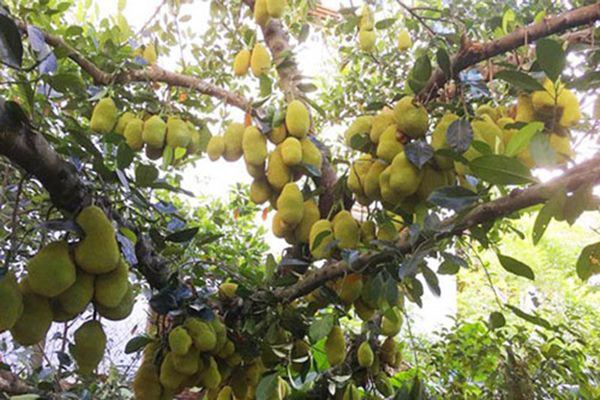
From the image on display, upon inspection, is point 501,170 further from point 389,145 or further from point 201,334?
point 201,334

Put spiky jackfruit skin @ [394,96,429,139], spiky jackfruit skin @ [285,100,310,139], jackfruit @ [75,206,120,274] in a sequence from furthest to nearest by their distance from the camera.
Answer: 1. spiky jackfruit skin @ [285,100,310,139]
2. spiky jackfruit skin @ [394,96,429,139]
3. jackfruit @ [75,206,120,274]

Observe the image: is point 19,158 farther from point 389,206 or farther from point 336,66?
point 336,66

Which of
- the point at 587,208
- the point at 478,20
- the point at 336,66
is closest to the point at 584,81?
the point at 587,208

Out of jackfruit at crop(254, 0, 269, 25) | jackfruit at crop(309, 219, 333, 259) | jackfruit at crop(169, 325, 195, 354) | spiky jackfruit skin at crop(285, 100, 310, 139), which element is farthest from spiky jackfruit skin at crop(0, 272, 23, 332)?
jackfruit at crop(254, 0, 269, 25)

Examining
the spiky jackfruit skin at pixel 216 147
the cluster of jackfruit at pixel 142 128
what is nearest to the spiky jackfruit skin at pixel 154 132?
the cluster of jackfruit at pixel 142 128

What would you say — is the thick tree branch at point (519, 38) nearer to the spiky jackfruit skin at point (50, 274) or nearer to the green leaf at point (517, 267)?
the green leaf at point (517, 267)

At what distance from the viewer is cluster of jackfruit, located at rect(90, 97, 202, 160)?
1005mm

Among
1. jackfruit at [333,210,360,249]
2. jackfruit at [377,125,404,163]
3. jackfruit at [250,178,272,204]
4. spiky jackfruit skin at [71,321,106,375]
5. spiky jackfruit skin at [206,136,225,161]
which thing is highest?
spiky jackfruit skin at [206,136,225,161]

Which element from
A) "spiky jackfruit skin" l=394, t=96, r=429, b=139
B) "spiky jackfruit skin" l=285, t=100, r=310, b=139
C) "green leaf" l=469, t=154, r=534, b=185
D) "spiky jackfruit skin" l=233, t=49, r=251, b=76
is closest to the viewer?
"green leaf" l=469, t=154, r=534, b=185

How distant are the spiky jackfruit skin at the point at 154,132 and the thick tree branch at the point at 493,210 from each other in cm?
45

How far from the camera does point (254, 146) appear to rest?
3.16 feet

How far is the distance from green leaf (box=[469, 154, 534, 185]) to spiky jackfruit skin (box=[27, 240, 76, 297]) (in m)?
0.48

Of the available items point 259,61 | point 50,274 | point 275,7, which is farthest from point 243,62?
point 50,274

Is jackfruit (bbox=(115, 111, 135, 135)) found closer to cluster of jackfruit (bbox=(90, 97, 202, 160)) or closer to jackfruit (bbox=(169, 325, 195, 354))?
cluster of jackfruit (bbox=(90, 97, 202, 160))
